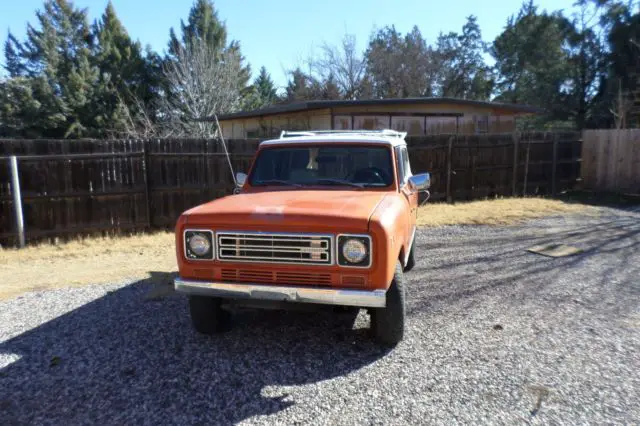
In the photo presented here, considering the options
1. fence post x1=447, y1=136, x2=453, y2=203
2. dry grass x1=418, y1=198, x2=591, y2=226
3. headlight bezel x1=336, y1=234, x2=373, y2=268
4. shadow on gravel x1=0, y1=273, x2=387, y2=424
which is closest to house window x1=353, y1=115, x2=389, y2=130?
fence post x1=447, y1=136, x2=453, y2=203

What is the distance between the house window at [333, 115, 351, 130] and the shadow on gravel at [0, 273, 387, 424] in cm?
939

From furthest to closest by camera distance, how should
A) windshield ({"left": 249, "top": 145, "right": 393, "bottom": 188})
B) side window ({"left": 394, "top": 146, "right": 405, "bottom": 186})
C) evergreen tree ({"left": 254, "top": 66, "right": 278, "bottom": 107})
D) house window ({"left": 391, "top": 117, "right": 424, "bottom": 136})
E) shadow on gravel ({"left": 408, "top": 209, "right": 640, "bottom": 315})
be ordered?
evergreen tree ({"left": 254, "top": 66, "right": 278, "bottom": 107})
house window ({"left": 391, "top": 117, "right": 424, "bottom": 136})
shadow on gravel ({"left": 408, "top": 209, "right": 640, "bottom": 315})
side window ({"left": 394, "top": 146, "right": 405, "bottom": 186})
windshield ({"left": 249, "top": 145, "right": 393, "bottom": 188})

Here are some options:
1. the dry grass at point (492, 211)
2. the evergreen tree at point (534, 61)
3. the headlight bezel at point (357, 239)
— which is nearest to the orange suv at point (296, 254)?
the headlight bezel at point (357, 239)

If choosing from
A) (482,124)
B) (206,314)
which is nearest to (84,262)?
(206,314)

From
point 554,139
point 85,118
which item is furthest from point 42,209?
point 85,118

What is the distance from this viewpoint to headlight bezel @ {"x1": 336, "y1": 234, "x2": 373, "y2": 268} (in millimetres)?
3400

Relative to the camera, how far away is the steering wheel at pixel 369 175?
4.74m

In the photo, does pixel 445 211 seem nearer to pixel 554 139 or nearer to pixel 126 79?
pixel 554 139

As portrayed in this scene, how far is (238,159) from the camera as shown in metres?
10.1

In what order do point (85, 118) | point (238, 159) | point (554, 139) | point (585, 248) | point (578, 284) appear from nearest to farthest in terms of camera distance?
point (578, 284) → point (585, 248) → point (238, 159) → point (554, 139) → point (85, 118)

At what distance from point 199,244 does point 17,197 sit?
6040mm

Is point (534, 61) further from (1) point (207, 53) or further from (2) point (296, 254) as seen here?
Answer: (2) point (296, 254)

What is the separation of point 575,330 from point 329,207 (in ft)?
9.14

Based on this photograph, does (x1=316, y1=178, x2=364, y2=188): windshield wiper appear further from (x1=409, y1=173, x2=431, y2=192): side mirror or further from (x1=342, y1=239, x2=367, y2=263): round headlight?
(x1=342, y1=239, x2=367, y2=263): round headlight
